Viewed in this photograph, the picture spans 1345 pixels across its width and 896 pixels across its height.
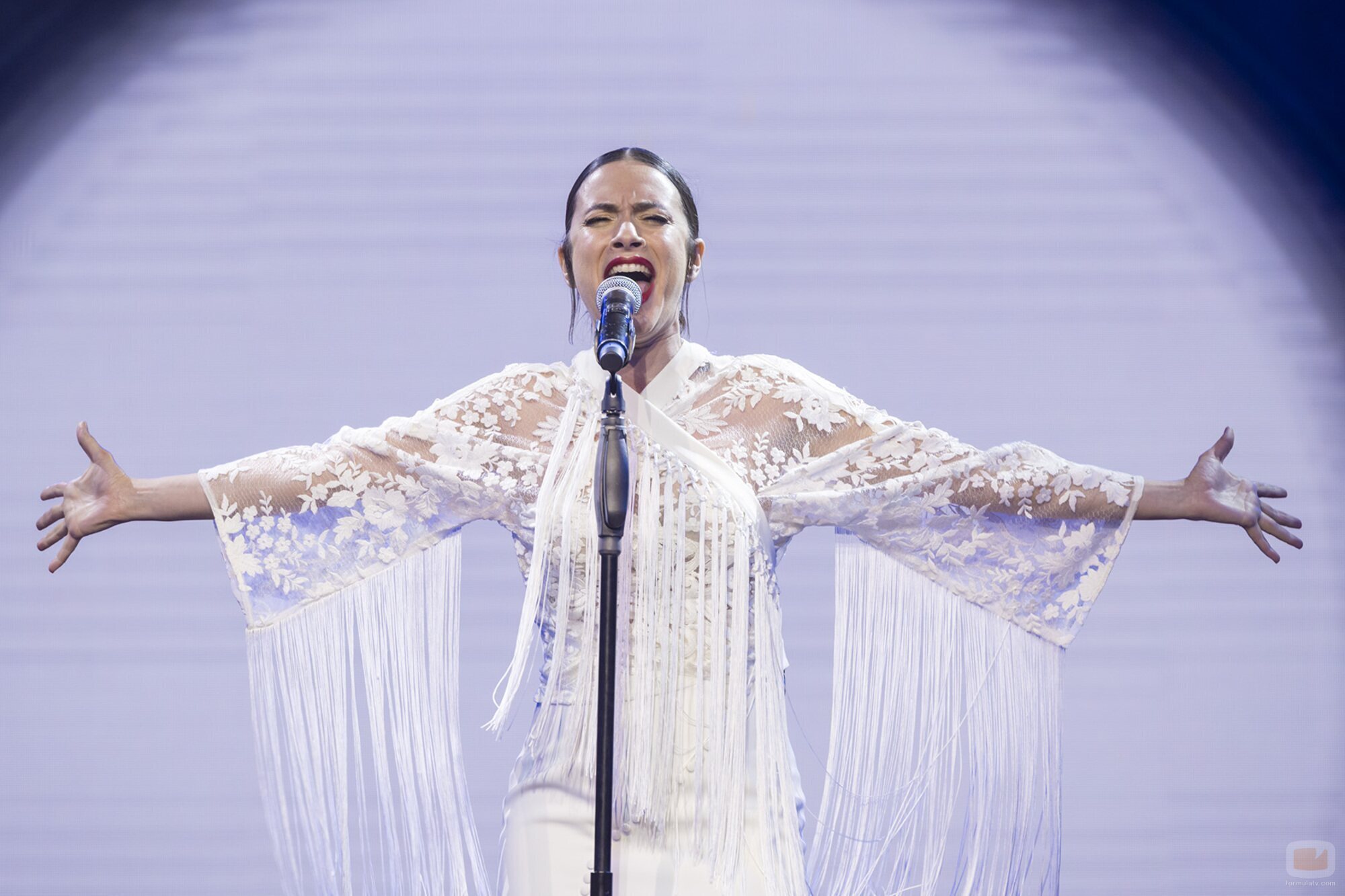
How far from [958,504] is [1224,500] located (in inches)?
12.3

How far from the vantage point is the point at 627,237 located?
1.60m

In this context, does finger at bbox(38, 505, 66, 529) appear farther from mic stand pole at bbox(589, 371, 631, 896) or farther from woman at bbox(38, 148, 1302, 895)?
mic stand pole at bbox(589, 371, 631, 896)

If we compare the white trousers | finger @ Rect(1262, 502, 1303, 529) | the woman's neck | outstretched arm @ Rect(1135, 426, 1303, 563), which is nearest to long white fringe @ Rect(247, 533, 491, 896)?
the white trousers

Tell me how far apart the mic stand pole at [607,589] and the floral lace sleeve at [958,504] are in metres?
0.42

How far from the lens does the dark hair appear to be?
1696mm

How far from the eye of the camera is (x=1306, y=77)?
6.20 ft

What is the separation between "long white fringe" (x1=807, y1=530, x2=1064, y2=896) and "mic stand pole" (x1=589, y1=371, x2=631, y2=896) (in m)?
0.50

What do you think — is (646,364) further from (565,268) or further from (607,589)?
(607,589)

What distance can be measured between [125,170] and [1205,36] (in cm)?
174

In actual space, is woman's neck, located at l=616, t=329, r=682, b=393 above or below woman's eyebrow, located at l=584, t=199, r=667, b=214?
below

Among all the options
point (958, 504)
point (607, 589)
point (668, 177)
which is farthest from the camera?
point (668, 177)

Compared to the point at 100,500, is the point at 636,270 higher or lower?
higher

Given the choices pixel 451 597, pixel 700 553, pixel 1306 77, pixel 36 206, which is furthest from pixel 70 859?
pixel 1306 77

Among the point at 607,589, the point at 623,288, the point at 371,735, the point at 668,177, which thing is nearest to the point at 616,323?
the point at 623,288
